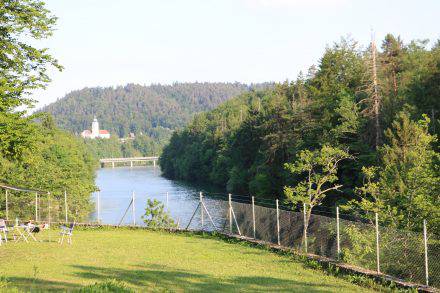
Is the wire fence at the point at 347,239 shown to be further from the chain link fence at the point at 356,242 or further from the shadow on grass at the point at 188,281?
the shadow on grass at the point at 188,281

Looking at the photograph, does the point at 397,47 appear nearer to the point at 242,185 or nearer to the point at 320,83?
the point at 320,83

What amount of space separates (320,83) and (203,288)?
171 feet

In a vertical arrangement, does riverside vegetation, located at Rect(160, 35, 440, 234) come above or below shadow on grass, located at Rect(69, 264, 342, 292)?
above

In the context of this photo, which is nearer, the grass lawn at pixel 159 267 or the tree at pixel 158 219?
the grass lawn at pixel 159 267

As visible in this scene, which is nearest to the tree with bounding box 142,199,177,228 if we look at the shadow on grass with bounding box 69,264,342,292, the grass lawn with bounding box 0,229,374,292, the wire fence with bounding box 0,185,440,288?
the wire fence with bounding box 0,185,440,288

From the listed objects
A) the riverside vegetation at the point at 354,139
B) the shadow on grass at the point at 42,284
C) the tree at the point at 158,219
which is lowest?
the tree at the point at 158,219

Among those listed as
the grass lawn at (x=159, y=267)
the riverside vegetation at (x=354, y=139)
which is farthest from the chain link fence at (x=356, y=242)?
the riverside vegetation at (x=354, y=139)

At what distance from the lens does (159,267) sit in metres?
15.8

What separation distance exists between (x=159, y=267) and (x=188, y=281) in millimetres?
2236

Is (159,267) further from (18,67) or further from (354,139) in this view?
(354,139)

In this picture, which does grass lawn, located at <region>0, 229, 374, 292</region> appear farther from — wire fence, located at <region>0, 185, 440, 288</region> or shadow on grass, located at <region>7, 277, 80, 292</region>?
wire fence, located at <region>0, 185, 440, 288</region>

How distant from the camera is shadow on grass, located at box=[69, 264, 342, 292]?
43.0 ft

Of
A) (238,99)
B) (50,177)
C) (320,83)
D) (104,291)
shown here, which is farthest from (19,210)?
(238,99)

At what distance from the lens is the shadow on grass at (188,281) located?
1312cm
